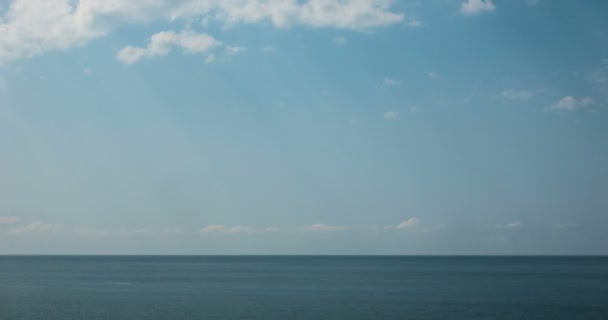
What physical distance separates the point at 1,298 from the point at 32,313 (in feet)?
63.0

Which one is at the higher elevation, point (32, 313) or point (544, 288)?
point (544, 288)

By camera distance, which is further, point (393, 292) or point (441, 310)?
point (393, 292)

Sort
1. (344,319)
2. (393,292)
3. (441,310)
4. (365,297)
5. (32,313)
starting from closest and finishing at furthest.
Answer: (344,319) → (32,313) → (441,310) → (365,297) → (393,292)

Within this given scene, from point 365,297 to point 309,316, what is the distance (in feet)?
70.5

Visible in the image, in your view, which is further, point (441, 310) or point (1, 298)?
point (1, 298)

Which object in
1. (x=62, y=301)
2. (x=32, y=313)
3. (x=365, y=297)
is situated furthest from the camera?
(x=365, y=297)

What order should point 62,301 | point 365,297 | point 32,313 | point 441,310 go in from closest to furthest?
point 32,313
point 441,310
point 62,301
point 365,297

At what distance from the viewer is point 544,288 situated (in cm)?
9950

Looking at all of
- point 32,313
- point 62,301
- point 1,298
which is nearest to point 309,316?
point 32,313

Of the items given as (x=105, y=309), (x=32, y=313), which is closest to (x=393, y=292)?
(x=105, y=309)

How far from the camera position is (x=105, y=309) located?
66.6m

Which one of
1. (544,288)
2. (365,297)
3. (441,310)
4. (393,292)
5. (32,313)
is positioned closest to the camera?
(32,313)

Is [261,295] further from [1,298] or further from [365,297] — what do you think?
[1,298]

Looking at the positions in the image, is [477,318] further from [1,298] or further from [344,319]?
[1,298]
